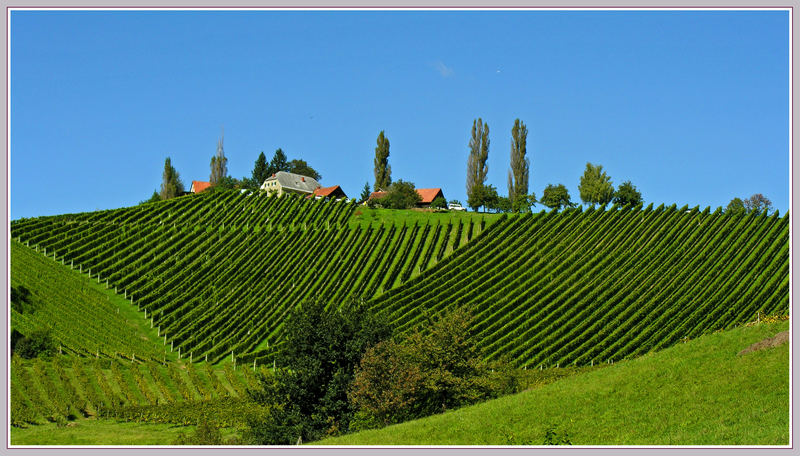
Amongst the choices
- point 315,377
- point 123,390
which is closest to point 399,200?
point 123,390

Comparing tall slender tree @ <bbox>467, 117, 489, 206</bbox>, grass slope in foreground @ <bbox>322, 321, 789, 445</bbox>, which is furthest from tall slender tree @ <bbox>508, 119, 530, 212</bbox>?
grass slope in foreground @ <bbox>322, 321, 789, 445</bbox>

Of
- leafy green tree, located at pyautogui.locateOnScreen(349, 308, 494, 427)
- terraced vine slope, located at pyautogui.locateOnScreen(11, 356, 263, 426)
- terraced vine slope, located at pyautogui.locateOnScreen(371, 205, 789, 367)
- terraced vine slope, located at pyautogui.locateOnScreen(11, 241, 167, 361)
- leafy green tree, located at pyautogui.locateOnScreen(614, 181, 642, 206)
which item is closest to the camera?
leafy green tree, located at pyautogui.locateOnScreen(349, 308, 494, 427)

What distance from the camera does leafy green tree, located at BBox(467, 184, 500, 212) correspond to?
344 feet

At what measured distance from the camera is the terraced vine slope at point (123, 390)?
41062mm

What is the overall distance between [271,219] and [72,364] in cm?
4186

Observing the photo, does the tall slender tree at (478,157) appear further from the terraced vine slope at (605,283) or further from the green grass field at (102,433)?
the green grass field at (102,433)

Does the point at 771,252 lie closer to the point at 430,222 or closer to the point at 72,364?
the point at 430,222

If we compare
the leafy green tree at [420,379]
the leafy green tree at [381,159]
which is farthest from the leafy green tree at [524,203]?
the leafy green tree at [420,379]

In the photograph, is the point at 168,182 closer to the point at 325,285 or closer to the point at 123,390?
the point at 325,285

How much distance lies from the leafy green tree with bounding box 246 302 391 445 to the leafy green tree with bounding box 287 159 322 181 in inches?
5053

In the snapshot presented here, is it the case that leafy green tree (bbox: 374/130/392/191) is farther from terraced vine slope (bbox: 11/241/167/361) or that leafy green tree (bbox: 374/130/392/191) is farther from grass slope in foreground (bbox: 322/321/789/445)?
grass slope in foreground (bbox: 322/321/789/445)

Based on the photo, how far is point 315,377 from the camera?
39344 millimetres

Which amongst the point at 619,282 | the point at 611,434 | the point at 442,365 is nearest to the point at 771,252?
the point at 619,282

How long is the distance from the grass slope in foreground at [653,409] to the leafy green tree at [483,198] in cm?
7217
